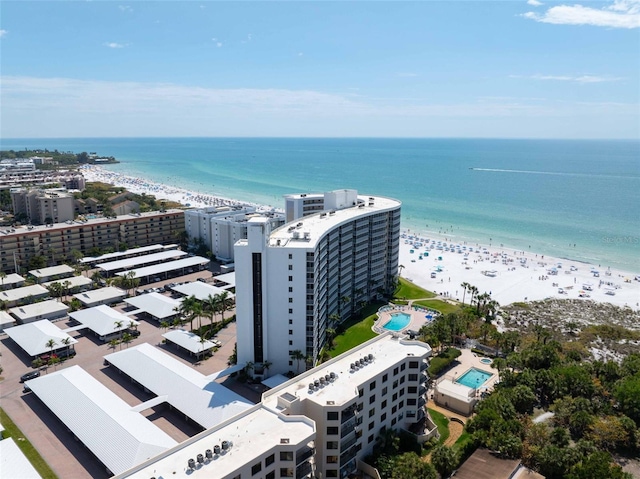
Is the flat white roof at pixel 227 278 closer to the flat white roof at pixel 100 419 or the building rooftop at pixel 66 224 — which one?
the building rooftop at pixel 66 224

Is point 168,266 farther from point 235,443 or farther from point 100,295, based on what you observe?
point 235,443

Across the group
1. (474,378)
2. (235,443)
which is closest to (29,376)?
(235,443)

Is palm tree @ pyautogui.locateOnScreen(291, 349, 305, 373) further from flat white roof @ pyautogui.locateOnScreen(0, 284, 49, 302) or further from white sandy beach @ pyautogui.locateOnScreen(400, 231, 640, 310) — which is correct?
flat white roof @ pyautogui.locateOnScreen(0, 284, 49, 302)

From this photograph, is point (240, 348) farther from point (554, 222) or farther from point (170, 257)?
point (554, 222)

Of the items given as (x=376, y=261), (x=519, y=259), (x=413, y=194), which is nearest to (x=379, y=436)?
(x=376, y=261)

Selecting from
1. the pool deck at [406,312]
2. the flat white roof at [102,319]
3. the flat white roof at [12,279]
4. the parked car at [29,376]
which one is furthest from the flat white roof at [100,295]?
the pool deck at [406,312]

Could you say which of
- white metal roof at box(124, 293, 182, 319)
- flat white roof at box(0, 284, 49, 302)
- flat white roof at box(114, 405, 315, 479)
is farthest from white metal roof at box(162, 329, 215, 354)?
flat white roof at box(0, 284, 49, 302)

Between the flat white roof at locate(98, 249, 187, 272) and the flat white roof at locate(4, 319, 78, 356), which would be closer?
the flat white roof at locate(4, 319, 78, 356)
